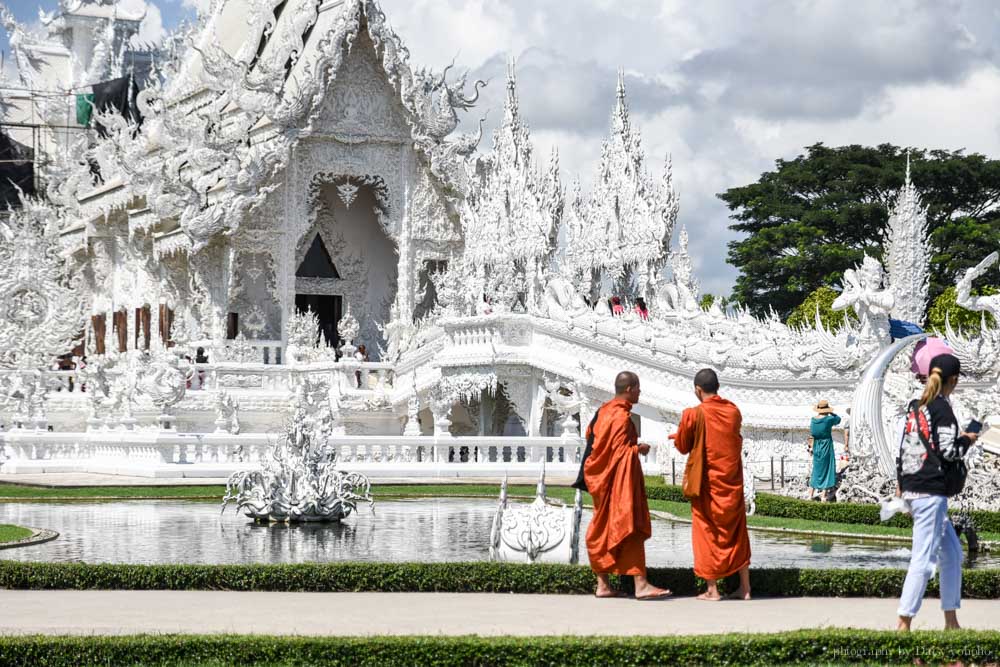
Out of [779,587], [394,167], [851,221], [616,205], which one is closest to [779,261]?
[851,221]

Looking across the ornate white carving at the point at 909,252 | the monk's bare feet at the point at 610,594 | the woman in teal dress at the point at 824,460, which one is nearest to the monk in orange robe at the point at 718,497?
the monk's bare feet at the point at 610,594

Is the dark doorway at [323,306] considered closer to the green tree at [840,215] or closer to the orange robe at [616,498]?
the green tree at [840,215]

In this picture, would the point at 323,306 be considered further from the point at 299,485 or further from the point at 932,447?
the point at 932,447

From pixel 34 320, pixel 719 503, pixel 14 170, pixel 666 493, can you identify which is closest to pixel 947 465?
pixel 719 503

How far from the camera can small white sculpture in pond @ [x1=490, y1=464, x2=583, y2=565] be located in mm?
10406

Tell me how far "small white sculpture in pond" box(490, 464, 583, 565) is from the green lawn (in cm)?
439

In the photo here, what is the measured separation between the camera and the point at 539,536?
34.2 ft

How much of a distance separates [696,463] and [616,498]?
51 centimetres

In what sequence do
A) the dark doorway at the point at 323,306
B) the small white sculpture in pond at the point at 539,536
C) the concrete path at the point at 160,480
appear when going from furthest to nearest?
the dark doorway at the point at 323,306 → the concrete path at the point at 160,480 → the small white sculpture in pond at the point at 539,536

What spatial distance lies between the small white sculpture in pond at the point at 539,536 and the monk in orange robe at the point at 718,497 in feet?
4.60

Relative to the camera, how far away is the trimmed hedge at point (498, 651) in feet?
23.8

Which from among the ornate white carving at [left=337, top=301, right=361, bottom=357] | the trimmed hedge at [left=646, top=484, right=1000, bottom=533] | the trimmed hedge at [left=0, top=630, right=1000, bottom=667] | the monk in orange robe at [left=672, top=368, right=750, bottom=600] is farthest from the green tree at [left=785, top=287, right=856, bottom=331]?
the trimmed hedge at [left=0, top=630, right=1000, bottom=667]

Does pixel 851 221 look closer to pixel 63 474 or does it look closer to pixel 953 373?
pixel 63 474

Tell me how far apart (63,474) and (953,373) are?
16.7m
